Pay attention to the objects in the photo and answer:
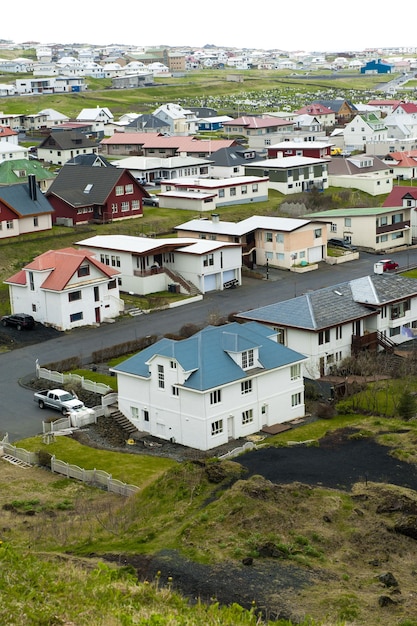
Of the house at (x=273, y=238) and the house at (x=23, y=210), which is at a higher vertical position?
the house at (x=23, y=210)

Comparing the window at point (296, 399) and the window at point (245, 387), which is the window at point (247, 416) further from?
the window at point (296, 399)

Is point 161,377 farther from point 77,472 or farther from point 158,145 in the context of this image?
point 158,145

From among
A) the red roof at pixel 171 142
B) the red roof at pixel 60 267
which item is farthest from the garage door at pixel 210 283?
the red roof at pixel 171 142

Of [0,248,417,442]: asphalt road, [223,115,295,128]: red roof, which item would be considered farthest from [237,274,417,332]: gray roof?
[223,115,295,128]: red roof

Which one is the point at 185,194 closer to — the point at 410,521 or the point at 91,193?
the point at 91,193

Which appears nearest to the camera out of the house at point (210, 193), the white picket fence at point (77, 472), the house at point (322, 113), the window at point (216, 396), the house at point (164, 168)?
the white picket fence at point (77, 472)

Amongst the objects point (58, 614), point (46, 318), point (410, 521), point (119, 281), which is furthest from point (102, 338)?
point (58, 614)

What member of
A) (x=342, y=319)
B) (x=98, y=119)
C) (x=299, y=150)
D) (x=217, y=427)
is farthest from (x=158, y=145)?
(x=217, y=427)
